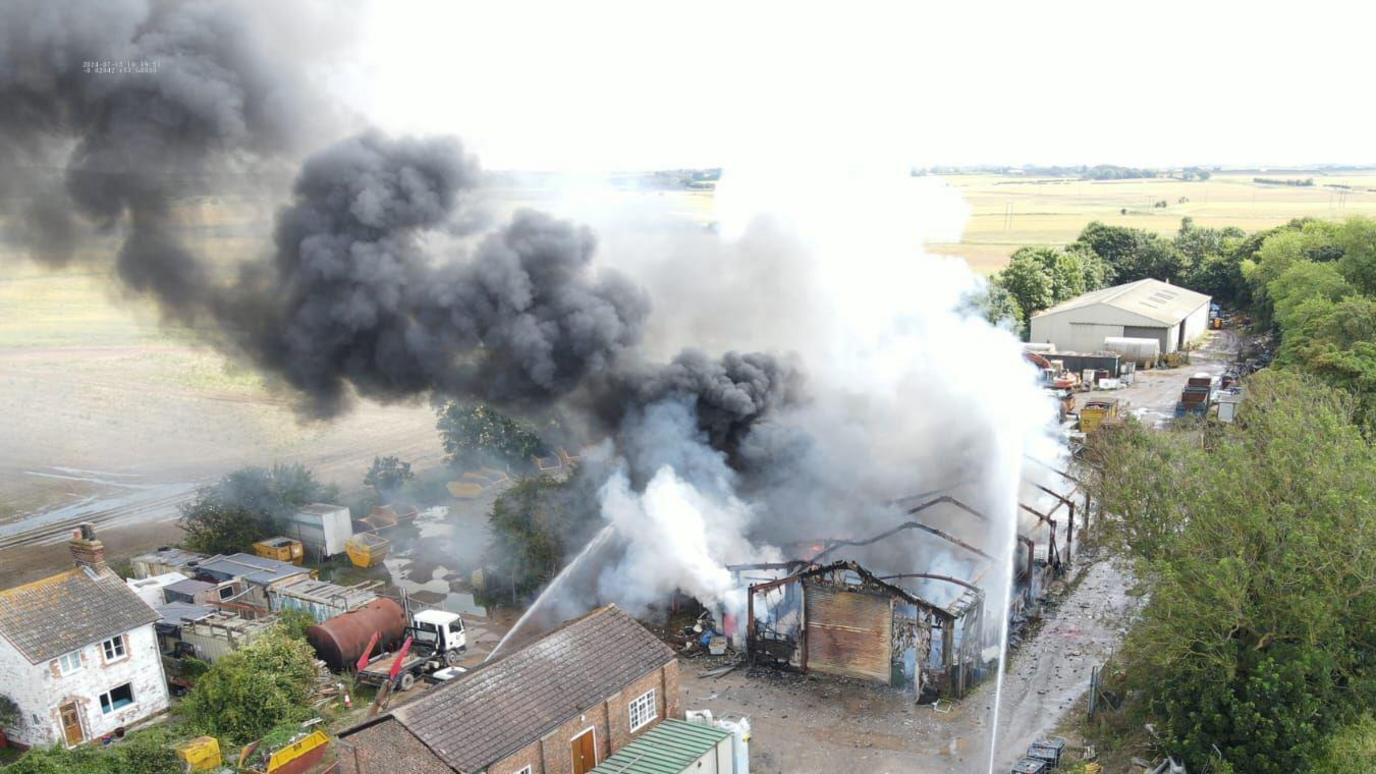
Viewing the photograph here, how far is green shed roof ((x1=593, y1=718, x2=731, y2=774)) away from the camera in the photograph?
17.1m

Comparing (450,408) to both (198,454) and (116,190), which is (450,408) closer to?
(116,190)

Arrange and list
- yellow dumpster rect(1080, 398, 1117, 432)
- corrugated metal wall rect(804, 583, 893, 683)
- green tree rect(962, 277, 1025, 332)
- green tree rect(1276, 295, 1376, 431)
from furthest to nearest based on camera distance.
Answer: green tree rect(962, 277, 1025, 332), yellow dumpster rect(1080, 398, 1117, 432), green tree rect(1276, 295, 1376, 431), corrugated metal wall rect(804, 583, 893, 683)

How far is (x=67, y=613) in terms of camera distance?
21.9 m

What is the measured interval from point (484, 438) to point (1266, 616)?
98.1 ft

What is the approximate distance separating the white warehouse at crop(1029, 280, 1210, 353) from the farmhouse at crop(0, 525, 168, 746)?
5665 centimetres

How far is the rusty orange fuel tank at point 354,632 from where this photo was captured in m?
24.5

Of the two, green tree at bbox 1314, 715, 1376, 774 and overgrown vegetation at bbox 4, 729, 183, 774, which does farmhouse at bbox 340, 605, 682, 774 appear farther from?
green tree at bbox 1314, 715, 1376, 774

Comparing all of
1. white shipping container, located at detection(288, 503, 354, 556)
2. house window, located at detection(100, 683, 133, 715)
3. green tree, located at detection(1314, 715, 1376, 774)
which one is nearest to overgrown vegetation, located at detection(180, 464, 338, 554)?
white shipping container, located at detection(288, 503, 354, 556)

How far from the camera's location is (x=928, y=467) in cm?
3331

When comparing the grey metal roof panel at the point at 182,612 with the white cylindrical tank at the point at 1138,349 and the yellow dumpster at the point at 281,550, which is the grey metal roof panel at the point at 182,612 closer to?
the yellow dumpster at the point at 281,550

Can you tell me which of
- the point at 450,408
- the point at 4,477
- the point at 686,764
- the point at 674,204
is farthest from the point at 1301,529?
the point at 4,477

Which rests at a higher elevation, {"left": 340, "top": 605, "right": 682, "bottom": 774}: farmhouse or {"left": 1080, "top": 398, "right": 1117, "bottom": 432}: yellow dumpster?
{"left": 340, "top": 605, "right": 682, "bottom": 774}: farmhouse

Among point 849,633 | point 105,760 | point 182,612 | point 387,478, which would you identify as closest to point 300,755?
point 105,760

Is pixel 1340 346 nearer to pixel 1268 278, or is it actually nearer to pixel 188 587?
pixel 1268 278
